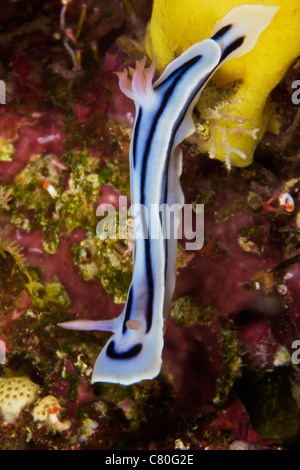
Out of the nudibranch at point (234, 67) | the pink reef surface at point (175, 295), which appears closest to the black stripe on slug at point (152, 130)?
the nudibranch at point (234, 67)

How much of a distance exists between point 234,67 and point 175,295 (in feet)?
7.35

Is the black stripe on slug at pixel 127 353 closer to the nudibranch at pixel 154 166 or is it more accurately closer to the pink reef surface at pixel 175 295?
the nudibranch at pixel 154 166

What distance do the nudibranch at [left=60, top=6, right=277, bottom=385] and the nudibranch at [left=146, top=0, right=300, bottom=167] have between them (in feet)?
0.41

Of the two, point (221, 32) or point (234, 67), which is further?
point (234, 67)

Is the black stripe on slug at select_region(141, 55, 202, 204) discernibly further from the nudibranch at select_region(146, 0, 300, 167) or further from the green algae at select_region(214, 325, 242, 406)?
the green algae at select_region(214, 325, 242, 406)

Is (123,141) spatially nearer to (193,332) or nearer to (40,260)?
(40,260)

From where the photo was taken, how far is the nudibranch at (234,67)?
2.68 meters

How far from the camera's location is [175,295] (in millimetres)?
3711

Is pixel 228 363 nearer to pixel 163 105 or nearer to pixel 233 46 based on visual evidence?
pixel 163 105

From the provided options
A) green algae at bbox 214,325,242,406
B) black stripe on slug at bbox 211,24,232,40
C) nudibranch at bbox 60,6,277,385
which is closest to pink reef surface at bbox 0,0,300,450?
green algae at bbox 214,325,242,406

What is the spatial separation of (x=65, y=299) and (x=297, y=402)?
2817 mm

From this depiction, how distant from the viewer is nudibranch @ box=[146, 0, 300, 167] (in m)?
2.68

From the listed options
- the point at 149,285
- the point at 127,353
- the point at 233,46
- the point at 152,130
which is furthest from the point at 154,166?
the point at 127,353

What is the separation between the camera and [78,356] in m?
3.68
